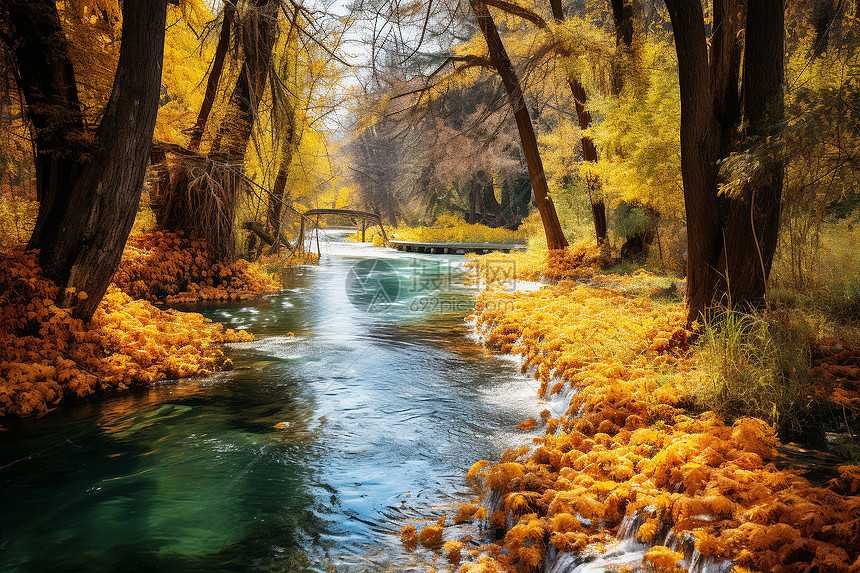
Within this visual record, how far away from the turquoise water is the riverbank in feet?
1.63

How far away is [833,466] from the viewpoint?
3.24m

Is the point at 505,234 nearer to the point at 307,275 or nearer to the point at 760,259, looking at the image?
the point at 307,275

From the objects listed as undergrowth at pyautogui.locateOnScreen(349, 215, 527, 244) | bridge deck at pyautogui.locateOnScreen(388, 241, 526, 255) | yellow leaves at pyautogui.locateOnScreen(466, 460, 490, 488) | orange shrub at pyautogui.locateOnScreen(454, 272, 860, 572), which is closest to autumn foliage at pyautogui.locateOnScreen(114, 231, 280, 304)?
orange shrub at pyautogui.locateOnScreen(454, 272, 860, 572)

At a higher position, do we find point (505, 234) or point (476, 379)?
point (505, 234)

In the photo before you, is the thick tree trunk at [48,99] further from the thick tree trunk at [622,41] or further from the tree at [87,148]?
the thick tree trunk at [622,41]

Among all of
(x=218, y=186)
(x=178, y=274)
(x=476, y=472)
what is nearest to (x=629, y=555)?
(x=476, y=472)

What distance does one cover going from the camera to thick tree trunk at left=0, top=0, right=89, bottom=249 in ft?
21.1

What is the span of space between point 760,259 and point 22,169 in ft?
38.1

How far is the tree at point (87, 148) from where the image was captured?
20.9 ft

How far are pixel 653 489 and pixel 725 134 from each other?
3769 millimetres

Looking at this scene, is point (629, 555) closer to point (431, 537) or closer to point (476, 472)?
point (431, 537)

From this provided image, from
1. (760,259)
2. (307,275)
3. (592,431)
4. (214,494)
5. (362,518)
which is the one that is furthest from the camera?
(307,275)

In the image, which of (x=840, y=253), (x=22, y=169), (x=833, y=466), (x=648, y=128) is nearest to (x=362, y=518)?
(x=833, y=466)

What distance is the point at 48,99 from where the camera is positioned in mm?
6742
